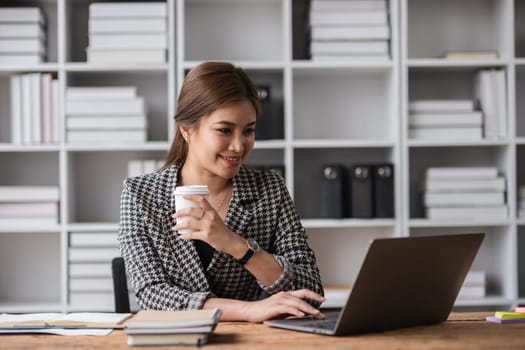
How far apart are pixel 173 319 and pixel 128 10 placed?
Result: 7.29 feet

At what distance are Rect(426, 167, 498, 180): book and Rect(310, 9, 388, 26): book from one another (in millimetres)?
741

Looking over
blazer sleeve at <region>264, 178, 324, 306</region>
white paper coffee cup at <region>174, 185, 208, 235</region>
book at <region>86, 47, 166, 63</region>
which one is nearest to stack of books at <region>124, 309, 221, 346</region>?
white paper coffee cup at <region>174, 185, 208, 235</region>

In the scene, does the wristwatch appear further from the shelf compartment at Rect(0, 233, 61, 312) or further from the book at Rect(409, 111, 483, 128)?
the shelf compartment at Rect(0, 233, 61, 312)

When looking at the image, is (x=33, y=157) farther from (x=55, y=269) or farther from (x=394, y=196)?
(x=394, y=196)

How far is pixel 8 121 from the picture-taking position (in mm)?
3551

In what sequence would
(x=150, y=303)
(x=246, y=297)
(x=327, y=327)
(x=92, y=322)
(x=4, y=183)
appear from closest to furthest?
(x=327, y=327) < (x=92, y=322) < (x=150, y=303) < (x=246, y=297) < (x=4, y=183)

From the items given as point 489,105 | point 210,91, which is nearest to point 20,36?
point 210,91

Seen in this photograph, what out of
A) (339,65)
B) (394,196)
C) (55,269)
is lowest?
(55,269)

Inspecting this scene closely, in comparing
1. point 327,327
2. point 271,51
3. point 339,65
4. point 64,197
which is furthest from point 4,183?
point 327,327

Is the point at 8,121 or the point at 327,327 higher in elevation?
the point at 8,121

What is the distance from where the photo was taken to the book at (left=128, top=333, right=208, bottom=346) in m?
1.29

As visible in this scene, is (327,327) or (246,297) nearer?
(327,327)

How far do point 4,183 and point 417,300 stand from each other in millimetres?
2636

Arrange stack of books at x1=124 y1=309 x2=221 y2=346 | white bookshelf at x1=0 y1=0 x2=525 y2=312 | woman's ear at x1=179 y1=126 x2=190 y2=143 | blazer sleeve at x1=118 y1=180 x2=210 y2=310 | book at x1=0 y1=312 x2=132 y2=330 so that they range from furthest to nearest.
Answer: white bookshelf at x1=0 y1=0 x2=525 y2=312, woman's ear at x1=179 y1=126 x2=190 y2=143, blazer sleeve at x1=118 y1=180 x2=210 y2=310, book at x1=0 y1=312 x2=132 y2=330, stack of books at x1=124 y1=309 x2=221 y2=346
